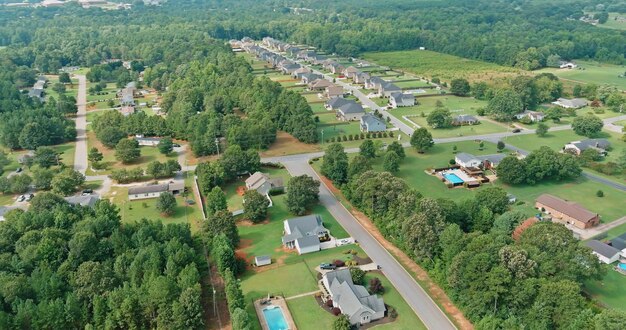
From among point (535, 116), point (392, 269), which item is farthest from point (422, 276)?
point (535, 116)

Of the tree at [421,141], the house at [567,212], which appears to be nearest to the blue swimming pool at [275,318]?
the house at [567,212]

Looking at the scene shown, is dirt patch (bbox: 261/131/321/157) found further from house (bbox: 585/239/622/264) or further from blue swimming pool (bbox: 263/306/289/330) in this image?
house (bbox: 585/239/622/264)

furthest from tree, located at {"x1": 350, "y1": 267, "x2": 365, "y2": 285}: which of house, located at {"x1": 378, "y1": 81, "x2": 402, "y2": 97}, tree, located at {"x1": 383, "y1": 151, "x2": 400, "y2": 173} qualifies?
house, located at {"x1": 378, "y1": 81, "x2": 402, "y2": 97}

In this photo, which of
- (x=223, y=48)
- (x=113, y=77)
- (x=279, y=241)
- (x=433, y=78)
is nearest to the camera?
(x=279, y=241)

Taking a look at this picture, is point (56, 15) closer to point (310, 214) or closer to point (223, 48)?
point (223, 48)

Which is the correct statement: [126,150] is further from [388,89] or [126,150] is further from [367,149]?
[388,89]

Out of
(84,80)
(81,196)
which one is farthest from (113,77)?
(81,196)
